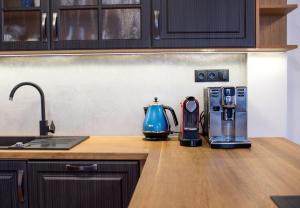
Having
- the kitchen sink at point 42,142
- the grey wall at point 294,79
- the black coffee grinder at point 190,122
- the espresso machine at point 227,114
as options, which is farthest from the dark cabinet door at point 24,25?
the grey wall at point 294,79

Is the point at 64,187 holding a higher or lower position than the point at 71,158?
lower

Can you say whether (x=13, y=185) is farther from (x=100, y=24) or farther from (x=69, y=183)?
(x=100, y=24)

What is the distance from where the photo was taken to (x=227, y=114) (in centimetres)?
190

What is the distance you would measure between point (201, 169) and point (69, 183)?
0.73 meters

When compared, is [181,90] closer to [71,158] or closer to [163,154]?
[163,154]

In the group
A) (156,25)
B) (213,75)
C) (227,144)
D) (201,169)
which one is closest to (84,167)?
(201,169)

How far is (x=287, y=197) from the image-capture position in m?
1.01

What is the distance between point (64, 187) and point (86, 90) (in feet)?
2.51

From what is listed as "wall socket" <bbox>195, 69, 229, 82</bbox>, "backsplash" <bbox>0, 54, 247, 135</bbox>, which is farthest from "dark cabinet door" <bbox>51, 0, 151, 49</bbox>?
"wall socket" <bbox>195, 69, 229, 82</bbox>

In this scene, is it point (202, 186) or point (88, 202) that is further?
point (88, 202)

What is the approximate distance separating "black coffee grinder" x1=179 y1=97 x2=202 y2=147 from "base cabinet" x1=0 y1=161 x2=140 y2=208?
34cm

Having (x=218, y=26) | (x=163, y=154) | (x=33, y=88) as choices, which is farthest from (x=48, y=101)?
(x=218, y=26)

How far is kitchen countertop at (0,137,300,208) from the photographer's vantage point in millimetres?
1014

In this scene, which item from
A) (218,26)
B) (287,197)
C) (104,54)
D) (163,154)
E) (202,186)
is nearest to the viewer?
(287,197)
